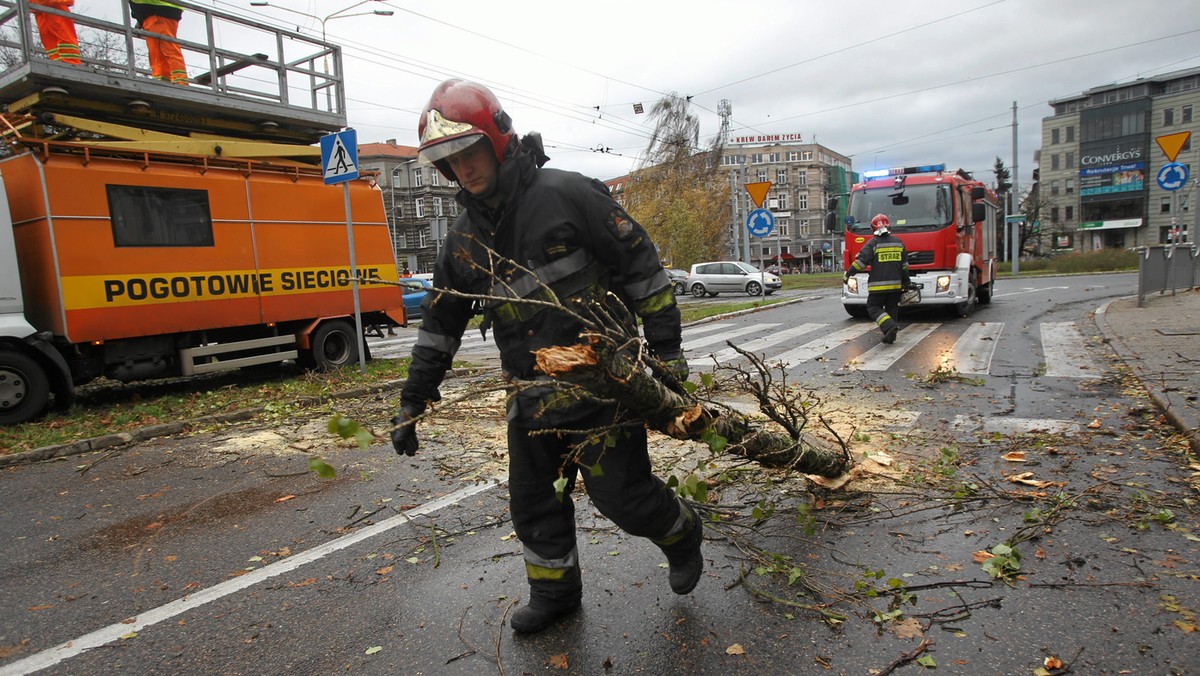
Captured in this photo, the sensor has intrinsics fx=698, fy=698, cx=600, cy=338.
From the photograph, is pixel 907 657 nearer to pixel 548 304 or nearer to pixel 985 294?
pixel 548 304

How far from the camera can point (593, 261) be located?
2.79 meters

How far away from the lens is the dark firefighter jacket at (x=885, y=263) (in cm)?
1076

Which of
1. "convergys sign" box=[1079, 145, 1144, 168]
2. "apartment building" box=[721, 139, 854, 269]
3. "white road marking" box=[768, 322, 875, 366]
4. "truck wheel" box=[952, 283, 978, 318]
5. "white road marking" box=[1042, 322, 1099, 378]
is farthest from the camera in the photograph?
"apartment building" box=[721, 139, 854, 269]

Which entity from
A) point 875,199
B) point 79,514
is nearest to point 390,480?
point 79,514

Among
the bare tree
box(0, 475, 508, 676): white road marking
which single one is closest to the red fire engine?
box(0, 475, 508, 676): white road marking

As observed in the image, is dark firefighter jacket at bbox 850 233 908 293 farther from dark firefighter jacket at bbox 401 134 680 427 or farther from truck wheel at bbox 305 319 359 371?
dark firefighter jacket at bbox 401 134 680 427

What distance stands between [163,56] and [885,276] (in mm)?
10466

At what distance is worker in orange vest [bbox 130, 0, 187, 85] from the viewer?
8688 mm

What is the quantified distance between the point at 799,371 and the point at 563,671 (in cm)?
692

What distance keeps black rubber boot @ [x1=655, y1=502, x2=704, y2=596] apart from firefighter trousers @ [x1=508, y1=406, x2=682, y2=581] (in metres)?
0.07

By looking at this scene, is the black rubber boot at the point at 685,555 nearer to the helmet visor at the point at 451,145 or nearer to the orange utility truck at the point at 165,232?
the helmet visor at the point at 451,145

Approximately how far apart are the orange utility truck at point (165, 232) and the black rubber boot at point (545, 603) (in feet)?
22.1

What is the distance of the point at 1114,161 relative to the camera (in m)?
76.2

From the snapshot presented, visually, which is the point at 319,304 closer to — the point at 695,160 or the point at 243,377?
the point at 243,377
